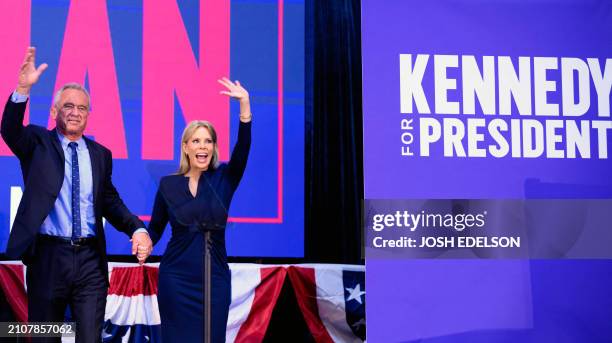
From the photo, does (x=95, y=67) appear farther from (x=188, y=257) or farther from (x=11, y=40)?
(x=188, y=257)

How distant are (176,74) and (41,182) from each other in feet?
3.46

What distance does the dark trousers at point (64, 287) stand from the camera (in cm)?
371

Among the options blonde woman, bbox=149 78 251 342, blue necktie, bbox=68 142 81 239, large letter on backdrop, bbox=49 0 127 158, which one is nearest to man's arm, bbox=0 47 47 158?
blue necktie, bbox=68 142 81 239

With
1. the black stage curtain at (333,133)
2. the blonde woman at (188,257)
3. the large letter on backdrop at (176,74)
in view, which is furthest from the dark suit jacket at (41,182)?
the black stage curtain at (333,133)

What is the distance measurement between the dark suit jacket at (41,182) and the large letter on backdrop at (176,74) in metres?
0.50

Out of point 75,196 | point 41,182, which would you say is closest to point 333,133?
point 75,196

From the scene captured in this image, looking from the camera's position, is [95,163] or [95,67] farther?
[95,67]

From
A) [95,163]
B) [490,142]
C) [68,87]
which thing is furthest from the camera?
[490,142]

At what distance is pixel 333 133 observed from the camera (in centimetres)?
486

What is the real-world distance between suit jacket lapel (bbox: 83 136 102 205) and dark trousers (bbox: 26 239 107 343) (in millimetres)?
302

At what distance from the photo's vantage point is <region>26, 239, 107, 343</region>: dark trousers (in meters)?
3.71

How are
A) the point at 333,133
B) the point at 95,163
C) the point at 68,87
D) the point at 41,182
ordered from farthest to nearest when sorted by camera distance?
the point at 333,133 → the point at 68,87 → the point at 95,163 → the point at 41,182

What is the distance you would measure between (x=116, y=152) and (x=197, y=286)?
0.94 metres

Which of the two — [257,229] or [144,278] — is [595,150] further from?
[144,278]
